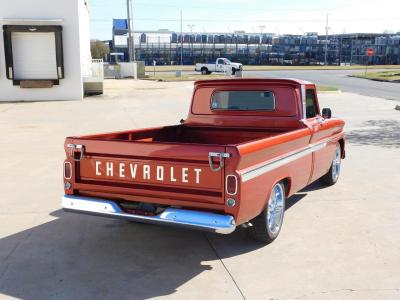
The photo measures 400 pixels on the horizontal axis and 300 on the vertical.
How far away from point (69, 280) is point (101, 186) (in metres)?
1.02

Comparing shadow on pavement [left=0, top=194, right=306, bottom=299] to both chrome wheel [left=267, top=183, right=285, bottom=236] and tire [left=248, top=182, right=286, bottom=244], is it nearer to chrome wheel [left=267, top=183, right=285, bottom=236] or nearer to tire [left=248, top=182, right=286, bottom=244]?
tire [left=248, top=182, right=286, bottom=244]

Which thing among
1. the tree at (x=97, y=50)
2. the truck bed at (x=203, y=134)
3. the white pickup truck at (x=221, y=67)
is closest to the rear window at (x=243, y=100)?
the truck bed at (x=203, y=134)

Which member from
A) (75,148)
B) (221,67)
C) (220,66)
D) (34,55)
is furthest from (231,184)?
(220,66)

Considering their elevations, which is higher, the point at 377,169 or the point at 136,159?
the point at 136,159

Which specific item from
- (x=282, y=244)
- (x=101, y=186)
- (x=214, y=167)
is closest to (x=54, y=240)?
(x=101, y=186)

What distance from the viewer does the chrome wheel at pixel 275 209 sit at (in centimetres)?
507

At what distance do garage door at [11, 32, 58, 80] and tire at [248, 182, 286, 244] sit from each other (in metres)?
19.4

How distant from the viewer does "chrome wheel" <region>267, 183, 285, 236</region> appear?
507cm

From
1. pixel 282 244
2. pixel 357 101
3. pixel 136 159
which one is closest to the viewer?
pixel 136 159

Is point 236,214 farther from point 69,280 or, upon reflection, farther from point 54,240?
point 54,240

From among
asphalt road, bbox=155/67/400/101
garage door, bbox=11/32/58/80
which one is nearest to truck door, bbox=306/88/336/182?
garage door, bbox=11/32/58/80

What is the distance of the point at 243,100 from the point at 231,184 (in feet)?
7.89

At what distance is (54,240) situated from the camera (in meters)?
5.22

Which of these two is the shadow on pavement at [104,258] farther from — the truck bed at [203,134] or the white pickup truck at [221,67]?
the white pickup truck at [221,67]
